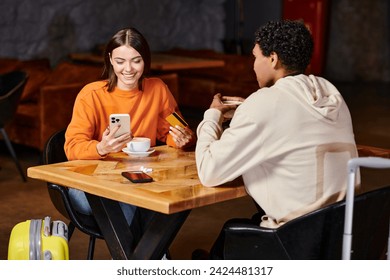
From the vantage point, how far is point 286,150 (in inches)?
113

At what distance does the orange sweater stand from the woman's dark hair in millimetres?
49

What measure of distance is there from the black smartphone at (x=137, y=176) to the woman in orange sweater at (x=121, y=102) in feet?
1.34

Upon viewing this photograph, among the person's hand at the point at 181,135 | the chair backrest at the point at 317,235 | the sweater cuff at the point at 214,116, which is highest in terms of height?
the sweater cuff at the point at 214,116

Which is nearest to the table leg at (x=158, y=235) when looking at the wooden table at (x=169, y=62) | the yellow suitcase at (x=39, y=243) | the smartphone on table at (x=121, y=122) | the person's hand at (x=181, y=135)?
the yellow suitcase at (x=39, y=243)

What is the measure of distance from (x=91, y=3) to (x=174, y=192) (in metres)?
6.76

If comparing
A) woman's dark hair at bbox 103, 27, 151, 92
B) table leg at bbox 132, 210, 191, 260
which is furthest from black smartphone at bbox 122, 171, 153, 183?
woman's dark hair at bbox 103, 27, 151, 92

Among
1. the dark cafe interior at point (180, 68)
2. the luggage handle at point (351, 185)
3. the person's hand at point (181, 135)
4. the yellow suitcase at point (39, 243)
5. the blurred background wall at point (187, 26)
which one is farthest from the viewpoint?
the blurred background wall at point (187, 26)

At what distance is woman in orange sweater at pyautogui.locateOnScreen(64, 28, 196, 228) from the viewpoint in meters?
3.59

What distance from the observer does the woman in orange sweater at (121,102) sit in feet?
11.8

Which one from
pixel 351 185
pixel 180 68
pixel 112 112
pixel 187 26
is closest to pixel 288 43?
pixel 351 185

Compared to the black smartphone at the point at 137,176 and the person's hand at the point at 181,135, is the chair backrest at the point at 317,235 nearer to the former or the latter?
the black smartphone at the point at 137,176

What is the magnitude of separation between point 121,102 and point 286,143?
1100 millimetres
